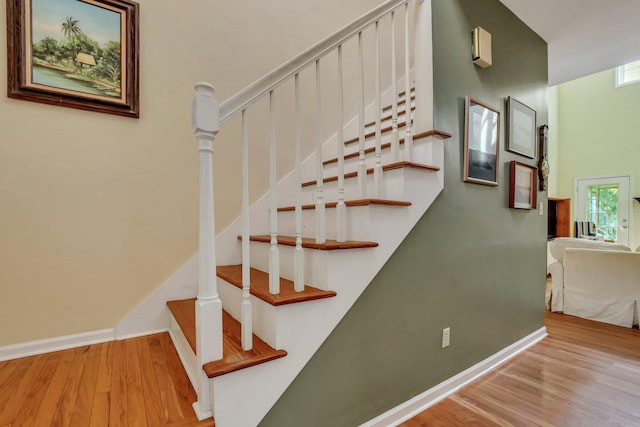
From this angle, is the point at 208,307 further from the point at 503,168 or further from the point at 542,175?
the point at 542,175

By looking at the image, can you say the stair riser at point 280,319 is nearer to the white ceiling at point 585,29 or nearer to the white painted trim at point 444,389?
the white painted trim at point 444,389

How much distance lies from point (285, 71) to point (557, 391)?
2423 millimetres

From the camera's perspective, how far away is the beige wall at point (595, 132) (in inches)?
247

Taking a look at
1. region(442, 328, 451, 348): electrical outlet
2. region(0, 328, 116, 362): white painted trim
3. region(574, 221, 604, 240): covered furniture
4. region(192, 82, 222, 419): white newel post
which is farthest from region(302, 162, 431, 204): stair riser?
region(574, 221, 604, 240): covered furniture

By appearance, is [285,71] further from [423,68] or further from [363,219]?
[423,68]

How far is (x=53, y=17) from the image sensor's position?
1563 mm

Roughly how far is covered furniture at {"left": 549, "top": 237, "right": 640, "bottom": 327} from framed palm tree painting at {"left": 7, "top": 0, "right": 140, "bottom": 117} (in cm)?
435

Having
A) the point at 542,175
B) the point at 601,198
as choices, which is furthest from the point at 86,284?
the point at 601,198

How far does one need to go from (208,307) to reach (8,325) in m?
1.32

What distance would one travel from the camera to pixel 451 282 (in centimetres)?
181

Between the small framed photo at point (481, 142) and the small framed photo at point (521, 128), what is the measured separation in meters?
0.21

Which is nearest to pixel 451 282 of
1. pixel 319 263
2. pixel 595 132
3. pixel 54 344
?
pixel 319 263

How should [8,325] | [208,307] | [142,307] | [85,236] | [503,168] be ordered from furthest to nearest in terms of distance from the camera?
[503,168]
[142,307]
[85,236]
[8,325]
[208,307]

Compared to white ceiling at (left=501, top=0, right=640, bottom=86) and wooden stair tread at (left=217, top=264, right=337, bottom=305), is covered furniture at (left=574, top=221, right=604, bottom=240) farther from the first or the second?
wooden stair tread at (left=217, top=264, right=337, bottom=305)
